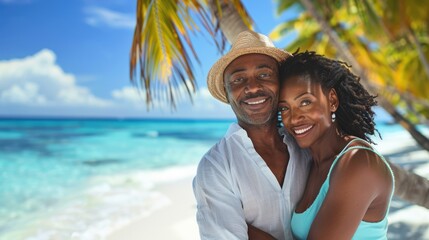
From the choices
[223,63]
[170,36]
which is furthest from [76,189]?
[223,63]

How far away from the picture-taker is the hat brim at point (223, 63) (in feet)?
6.98

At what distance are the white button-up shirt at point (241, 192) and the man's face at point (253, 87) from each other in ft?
0.38

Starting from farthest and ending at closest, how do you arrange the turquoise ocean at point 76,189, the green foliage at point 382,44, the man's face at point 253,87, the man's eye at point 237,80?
the green foliage at point 382,44 < the turquoise ocean at point 76,189 < the man's eye at point 237,80 < the man's face at point 253,87

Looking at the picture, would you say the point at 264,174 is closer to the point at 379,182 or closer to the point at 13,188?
the point at 379,182

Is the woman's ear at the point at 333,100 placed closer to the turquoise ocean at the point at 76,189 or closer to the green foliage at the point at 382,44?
the turquoise ocean at the point at 76,189

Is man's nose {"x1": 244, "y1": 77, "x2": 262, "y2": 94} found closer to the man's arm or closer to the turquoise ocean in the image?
the man's arm

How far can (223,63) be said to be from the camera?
2.23 metres

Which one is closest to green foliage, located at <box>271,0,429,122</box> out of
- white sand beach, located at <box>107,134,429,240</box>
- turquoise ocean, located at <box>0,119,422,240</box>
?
white sand beach, located at <box>107,134,429,240</box>

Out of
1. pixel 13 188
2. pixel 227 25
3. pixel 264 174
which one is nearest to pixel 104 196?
pixel 13 188

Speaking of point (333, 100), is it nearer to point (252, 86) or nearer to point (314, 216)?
point (252, 86)

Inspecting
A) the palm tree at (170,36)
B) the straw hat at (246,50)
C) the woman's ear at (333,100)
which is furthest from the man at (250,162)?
the palm tree at (170,36)

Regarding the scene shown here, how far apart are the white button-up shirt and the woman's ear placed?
0.31 m

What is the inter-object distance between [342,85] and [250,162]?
537mm

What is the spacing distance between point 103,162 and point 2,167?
15.2 feet
